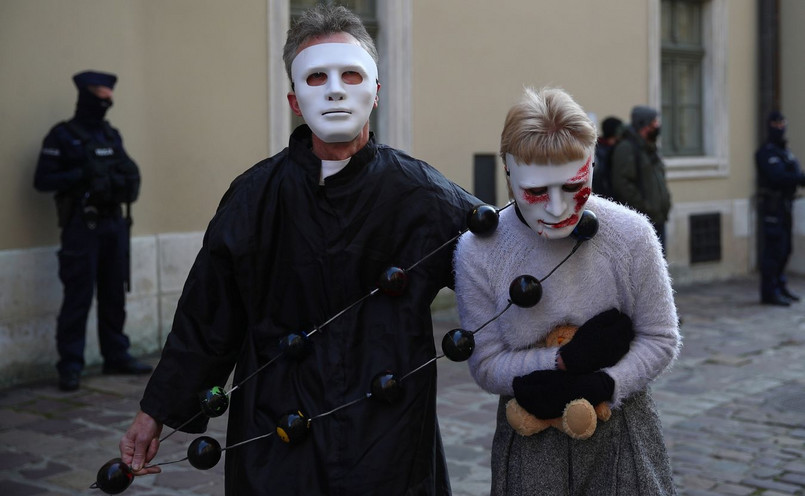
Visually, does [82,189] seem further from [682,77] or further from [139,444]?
[682,77]

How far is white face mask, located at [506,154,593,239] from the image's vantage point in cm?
249

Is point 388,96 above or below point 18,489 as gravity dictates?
above

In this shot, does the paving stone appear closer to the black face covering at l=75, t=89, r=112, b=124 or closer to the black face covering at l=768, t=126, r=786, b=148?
the black face covering at l=75, t=89, r=112, b=124

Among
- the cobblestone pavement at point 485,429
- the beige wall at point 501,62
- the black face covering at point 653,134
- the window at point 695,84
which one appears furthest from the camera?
the window at point 695,84

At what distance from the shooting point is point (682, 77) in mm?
13281

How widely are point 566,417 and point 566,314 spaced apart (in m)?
0.24

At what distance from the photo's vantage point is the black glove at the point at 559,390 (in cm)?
249

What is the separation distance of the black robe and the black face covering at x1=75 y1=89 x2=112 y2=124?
14.0 feet

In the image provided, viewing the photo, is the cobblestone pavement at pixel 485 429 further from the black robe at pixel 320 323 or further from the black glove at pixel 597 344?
the black glove at pixel 597 344

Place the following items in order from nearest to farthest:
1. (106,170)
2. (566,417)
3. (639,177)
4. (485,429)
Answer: (566,417) < (485,429) < (106,170) < (639,177)

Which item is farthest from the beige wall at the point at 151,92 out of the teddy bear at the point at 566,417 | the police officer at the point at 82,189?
the teddy bear at the point at 566,417

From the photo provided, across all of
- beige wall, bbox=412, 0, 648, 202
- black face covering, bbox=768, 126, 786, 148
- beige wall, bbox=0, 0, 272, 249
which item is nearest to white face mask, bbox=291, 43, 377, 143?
beige wall, bbox=0, 0, 272, 249

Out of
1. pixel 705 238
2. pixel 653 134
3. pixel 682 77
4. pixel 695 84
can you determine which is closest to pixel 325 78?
pixel 653 134

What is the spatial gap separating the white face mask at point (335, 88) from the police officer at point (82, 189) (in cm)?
425
